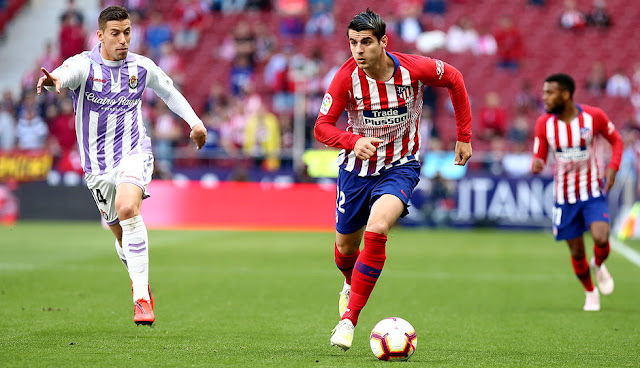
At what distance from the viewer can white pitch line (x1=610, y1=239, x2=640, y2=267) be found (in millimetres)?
14758

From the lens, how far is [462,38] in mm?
23938

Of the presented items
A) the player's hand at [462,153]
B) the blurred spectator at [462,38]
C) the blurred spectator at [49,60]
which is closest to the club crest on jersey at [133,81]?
the player's hand at [462,153]

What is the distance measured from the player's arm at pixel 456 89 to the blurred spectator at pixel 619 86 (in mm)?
17078

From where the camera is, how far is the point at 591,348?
22.0 ft

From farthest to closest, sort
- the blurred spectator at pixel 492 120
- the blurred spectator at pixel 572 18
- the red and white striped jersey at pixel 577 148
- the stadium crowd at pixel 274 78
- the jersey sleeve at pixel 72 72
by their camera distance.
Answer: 1. the blurred spectator at pixel 572 18
2. the stadium crowd at pixel 274 78
3. the blurred spectator at pixel 492 120
4. the red and white striped jersey at pixel 577 148
5. the jersey sleeve at pixel 72 72

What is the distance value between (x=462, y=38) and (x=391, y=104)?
57.6ft

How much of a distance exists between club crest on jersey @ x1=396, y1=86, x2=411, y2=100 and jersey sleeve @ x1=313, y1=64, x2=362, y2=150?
→ 14.5 inches

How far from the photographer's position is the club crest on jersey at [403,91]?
6.92 m

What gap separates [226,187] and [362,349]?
14.6 metres

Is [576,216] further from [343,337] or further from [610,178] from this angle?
[343,337]

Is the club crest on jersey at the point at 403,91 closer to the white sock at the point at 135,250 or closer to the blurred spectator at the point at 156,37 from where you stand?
the white sock at the point at 135,250

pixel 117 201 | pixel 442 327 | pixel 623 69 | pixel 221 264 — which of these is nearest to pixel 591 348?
pixel 442 327

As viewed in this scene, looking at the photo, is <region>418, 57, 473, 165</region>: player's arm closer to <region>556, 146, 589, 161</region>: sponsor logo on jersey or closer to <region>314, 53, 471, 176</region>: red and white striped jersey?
<region>314, 53, 471, 176</region>: red and white striped jersey

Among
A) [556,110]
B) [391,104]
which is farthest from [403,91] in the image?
[556,110]
